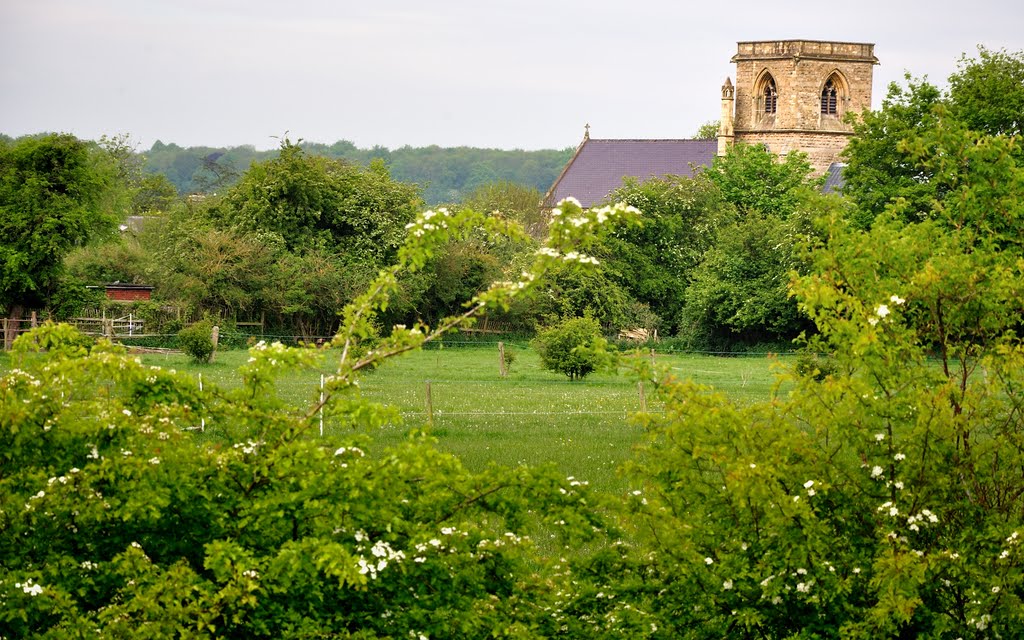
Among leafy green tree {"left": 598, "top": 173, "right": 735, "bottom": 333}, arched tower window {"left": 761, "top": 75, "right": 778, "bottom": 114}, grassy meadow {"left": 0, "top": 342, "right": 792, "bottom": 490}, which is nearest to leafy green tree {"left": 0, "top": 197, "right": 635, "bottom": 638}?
grassy meadow {"left": 0, "top": 342, "right": 792, "bottom": 490}

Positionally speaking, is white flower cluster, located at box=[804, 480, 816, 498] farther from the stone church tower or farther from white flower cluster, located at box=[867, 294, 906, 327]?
the stone church tower

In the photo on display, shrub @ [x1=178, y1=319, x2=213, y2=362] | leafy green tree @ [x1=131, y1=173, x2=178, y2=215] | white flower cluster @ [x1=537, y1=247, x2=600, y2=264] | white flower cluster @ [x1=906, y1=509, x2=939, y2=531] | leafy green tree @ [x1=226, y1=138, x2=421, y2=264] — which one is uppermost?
leafy green tree @ [x1=131, y1=173, x2=178, y2=215]

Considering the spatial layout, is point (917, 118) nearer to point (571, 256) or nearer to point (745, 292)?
point (745, 292)

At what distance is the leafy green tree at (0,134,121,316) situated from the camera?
42.5m

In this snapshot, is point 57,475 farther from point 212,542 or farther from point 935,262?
point 935,262

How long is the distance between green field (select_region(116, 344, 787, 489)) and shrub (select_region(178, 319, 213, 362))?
0.45 m

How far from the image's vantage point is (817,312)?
1024cm

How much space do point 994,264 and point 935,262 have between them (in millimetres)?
833

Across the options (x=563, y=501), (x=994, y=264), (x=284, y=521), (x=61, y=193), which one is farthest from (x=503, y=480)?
(x=61, y=193)

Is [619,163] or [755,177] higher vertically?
[619,163]

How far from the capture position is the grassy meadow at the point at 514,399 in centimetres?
1992

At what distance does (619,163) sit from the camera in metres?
80.3

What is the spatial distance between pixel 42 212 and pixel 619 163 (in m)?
43.7

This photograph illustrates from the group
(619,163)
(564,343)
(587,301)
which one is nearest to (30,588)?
(564,343)
